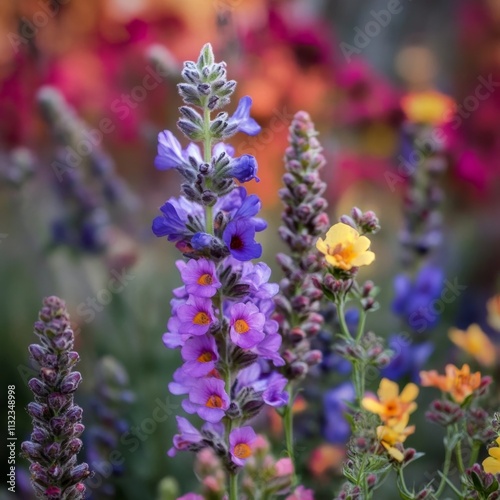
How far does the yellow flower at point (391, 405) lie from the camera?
0.68 meters

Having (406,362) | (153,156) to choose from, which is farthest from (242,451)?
(153,156)

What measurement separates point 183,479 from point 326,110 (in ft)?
2.83

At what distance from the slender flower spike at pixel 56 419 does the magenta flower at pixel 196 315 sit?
8cm

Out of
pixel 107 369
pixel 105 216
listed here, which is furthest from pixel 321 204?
pixel 105 216

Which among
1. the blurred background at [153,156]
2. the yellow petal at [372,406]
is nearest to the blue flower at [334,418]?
the blurred background at [153,156]

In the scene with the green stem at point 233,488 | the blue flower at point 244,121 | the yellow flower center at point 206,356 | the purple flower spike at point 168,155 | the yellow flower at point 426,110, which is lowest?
the green stem at point 233,488

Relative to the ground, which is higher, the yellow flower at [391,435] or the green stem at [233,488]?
the yellow flower at [391,435]

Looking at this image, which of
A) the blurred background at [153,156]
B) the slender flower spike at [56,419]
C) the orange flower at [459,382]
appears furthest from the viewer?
the blurred background at [153,156]

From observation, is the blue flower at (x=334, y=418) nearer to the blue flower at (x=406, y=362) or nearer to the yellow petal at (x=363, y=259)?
the blue flower at (x=406, y=362)

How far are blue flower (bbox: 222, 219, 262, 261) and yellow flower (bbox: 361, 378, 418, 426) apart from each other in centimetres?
16

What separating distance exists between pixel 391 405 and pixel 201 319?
18 centimetres

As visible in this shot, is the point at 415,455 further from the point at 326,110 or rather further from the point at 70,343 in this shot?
the point at 326,110

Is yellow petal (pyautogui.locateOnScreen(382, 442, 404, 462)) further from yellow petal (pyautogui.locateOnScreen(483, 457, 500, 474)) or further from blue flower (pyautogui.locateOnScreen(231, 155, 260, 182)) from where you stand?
blue flower (pyautogui.locateOnScreen(231, 155, 260, 182))

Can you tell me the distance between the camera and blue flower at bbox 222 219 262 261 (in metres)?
0.62
